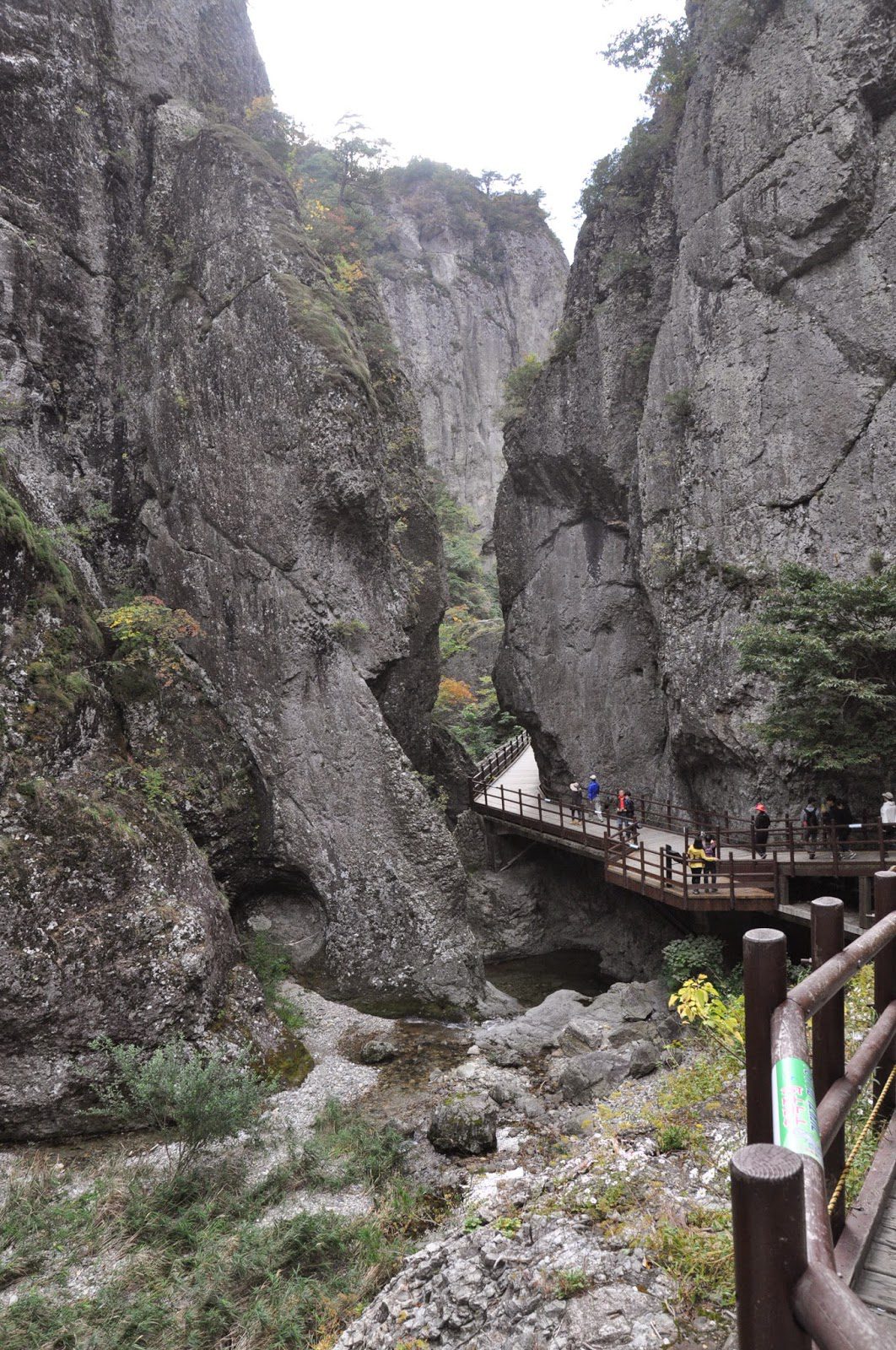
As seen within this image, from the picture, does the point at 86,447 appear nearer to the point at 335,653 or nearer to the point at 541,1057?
the point at 335,653

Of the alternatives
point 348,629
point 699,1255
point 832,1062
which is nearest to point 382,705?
point 348,629

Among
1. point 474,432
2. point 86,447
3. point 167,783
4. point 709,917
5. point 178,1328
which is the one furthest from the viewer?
point 474,432

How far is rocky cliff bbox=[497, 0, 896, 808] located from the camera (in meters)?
15.2

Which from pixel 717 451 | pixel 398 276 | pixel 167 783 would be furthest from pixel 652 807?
pixel 398 276

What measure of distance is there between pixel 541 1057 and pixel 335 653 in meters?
8.54

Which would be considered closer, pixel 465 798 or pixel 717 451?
pixel 717 451

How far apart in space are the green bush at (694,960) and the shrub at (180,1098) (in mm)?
8360

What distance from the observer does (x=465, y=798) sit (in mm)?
22781

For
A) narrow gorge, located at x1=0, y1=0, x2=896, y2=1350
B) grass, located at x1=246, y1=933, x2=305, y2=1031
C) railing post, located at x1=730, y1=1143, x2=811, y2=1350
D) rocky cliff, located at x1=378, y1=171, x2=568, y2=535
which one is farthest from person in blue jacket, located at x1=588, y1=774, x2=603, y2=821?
rocky cliff, located at x1=378, y1=171, x2=568, y2=535

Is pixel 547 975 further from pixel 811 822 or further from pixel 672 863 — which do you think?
pixel 811 822

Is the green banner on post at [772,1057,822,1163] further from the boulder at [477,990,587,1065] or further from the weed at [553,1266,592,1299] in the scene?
the boulder at [477,990,587,1065]

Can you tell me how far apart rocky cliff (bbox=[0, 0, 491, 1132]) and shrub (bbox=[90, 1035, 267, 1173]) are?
2384 millimetres

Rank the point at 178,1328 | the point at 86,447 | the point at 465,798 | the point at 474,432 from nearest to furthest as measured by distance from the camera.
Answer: the point at 178,1328 < the point at 86,447 < the point at 465,798 < the point at 474,432

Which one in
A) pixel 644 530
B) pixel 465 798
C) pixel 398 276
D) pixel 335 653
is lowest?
pixel 465 798
